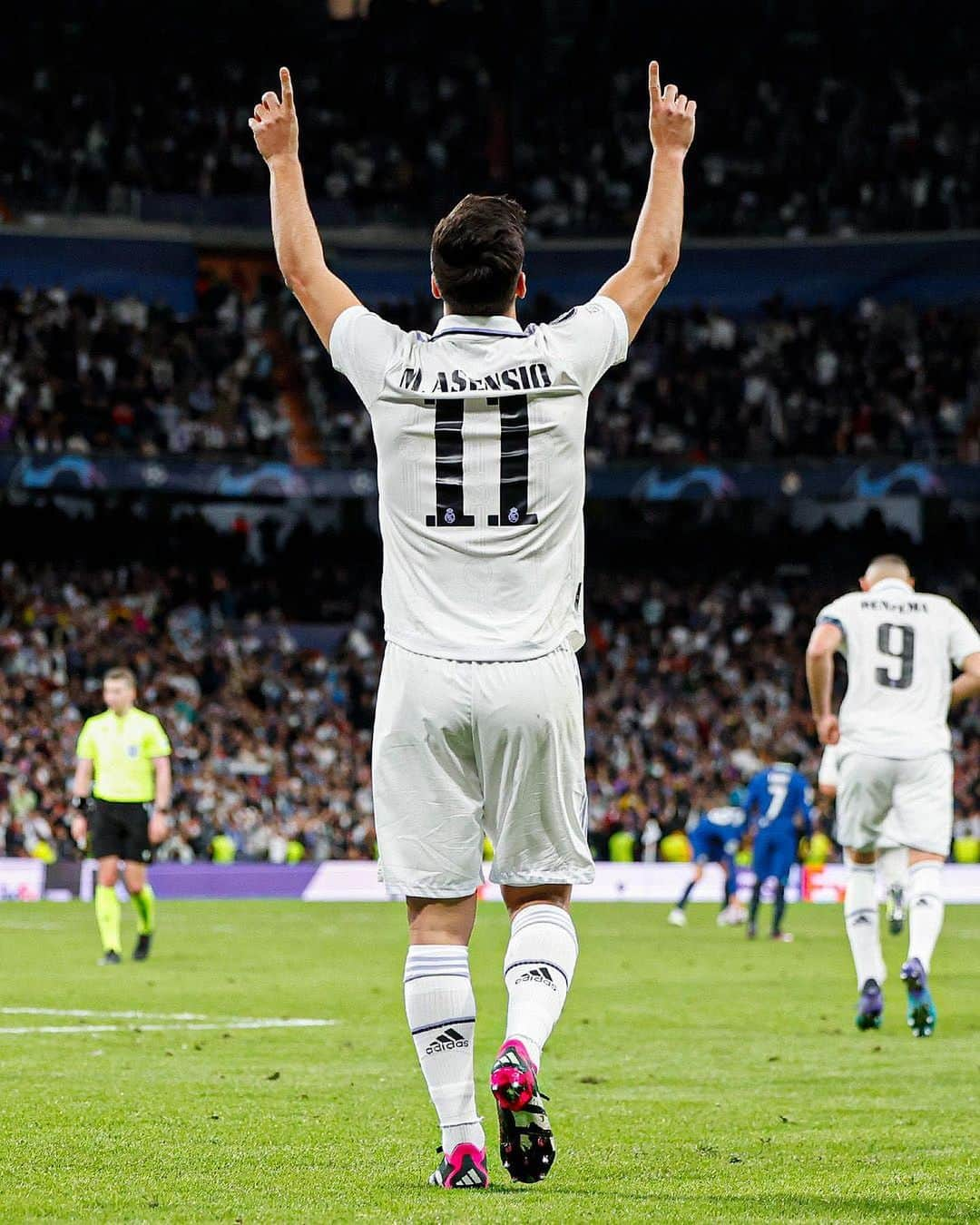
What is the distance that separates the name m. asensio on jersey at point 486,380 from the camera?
16.5ft

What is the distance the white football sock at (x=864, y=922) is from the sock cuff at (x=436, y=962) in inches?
230

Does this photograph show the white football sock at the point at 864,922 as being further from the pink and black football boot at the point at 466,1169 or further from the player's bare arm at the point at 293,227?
the player's bare arm at the point at 293,227

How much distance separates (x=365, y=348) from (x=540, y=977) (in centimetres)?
169

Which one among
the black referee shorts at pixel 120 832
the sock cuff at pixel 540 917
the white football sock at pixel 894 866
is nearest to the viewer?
the sock cuff at pixel 540 917

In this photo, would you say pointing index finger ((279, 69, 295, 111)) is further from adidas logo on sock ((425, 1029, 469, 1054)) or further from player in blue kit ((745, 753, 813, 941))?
player in blue kit ((745, 753, 813, 941))

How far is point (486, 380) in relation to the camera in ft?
16.6

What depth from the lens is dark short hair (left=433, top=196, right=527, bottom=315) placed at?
16.6 ft

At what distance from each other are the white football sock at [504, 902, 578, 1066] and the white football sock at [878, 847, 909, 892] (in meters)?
6.88

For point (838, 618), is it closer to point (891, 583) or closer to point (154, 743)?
point (891, 583)

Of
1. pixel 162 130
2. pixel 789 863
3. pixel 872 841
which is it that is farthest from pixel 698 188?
pixel 872 841

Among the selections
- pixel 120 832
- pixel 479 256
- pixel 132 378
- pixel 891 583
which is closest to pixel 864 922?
pixel 891 583

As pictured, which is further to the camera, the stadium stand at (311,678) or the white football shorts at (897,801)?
the stadium stand at (311,678)

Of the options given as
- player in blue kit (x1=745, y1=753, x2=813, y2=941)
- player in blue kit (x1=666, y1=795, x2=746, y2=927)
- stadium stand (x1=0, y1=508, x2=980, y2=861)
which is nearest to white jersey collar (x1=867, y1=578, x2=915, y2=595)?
player in blue kit (x1=745, y1=753, x2=813, y2=941)

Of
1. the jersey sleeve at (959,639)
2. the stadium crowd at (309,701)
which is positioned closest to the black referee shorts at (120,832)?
the jersey sleeve at (959,639)
